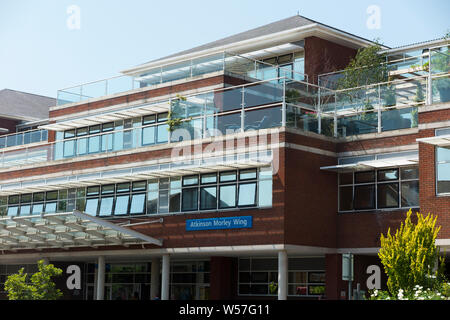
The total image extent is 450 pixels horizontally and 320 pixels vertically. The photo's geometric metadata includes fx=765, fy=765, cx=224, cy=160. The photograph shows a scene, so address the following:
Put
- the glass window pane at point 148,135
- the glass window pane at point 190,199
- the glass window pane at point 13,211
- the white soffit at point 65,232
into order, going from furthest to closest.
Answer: the glass window pane at point 13,211
the glass window pane at point 148,135
the glass window pane at point 190,199
the white soffit at point 65,232

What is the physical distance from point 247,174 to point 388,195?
17.6ft

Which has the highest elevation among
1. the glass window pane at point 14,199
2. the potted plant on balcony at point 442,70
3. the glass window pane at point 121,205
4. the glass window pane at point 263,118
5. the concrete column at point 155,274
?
the potted plant on balcony at point 442,70

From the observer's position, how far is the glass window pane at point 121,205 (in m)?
34.2

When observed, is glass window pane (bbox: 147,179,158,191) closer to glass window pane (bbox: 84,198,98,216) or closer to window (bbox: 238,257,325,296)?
glass window pane (bbox: 84,198,98,216)

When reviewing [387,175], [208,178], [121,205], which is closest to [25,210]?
[121,205]

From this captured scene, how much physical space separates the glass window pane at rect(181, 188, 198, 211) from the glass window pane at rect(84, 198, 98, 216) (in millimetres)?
5798

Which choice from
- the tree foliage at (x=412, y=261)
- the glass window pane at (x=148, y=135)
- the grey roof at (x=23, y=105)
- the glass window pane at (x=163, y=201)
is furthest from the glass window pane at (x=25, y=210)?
the tree foliage at (x=412, y=261)

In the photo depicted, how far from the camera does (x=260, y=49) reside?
40.7 m

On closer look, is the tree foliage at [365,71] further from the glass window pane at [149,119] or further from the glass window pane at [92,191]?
the glass window pane at [92,191]

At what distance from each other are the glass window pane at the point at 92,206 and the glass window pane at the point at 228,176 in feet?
26.3

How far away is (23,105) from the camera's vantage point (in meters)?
59.3
